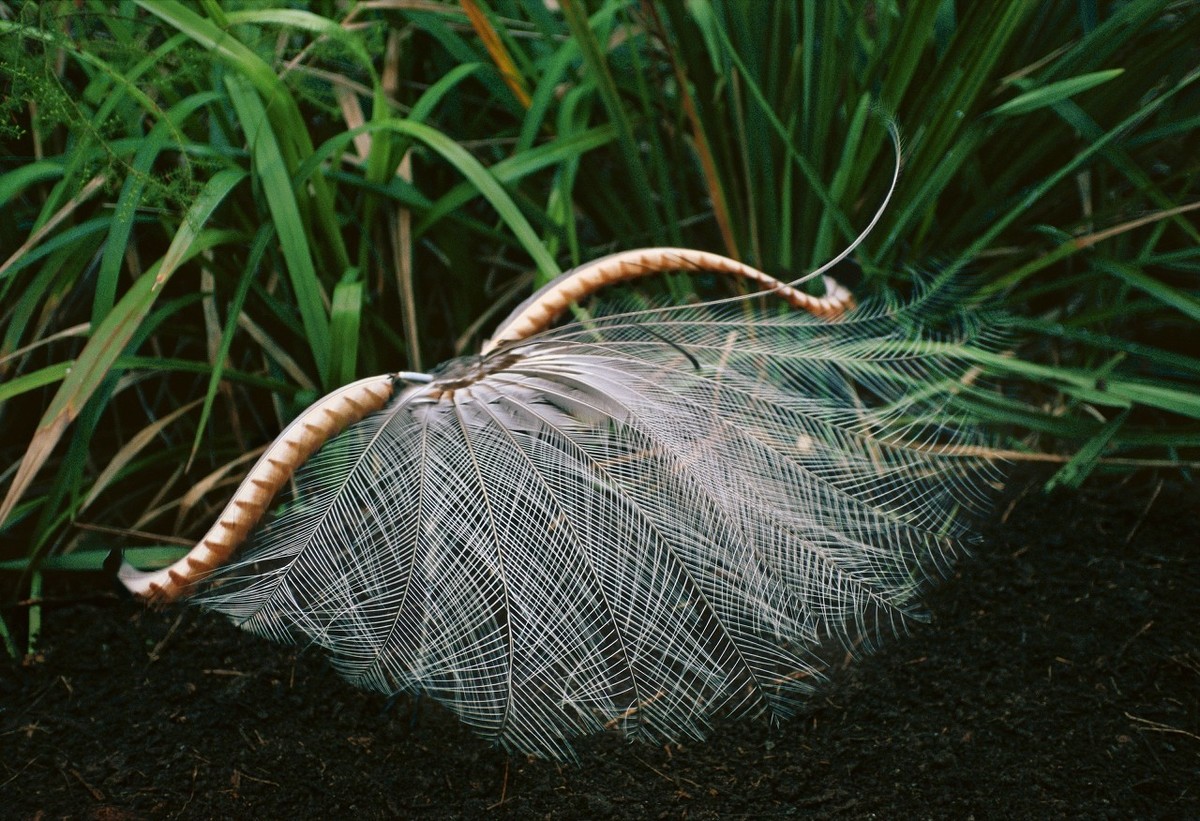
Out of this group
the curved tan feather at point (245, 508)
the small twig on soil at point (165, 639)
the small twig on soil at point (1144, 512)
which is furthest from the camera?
the small twig on soil at point (1144, 512)

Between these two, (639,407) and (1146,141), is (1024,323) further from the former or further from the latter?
(639,407)

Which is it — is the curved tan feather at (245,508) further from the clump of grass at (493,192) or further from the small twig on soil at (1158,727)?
the small twig on soil at (1158,727)

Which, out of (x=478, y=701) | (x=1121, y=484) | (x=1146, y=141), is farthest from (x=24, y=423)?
(x=1146, y=141)

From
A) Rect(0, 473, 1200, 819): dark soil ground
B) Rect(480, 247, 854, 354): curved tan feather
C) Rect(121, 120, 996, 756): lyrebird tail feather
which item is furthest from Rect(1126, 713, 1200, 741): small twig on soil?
Rect(480, 247, 854, 354): curved tan feather

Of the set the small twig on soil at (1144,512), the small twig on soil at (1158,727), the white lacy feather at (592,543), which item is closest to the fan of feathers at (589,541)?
the white lacy feather at (592,543)

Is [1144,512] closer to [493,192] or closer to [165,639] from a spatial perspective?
[493,192]

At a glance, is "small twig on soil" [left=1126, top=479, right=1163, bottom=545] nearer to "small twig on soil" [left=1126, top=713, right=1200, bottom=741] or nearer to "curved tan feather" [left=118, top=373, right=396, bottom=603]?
"small twig on soil" [left=1126, top=713, right=1200, bottom=741]
